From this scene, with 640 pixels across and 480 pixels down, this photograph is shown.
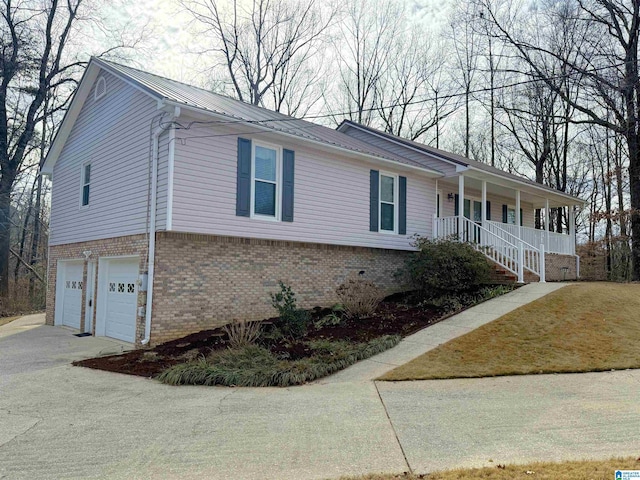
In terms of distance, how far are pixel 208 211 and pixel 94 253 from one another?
15.2ft

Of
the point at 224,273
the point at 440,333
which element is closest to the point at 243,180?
the point at 224,273

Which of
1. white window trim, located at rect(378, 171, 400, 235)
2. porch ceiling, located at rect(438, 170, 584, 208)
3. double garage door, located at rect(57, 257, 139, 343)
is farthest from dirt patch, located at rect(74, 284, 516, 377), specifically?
porch ceiling, located at rect(438, 170, 584, 208)

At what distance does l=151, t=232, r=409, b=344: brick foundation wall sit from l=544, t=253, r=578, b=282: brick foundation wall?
7.34 m

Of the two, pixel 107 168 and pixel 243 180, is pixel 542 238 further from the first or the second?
pixel 107 168

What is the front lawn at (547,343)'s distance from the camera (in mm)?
7555

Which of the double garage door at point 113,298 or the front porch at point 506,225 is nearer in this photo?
the double garage door at point 113,298

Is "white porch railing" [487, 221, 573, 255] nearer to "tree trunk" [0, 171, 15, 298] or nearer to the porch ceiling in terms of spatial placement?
the porch ceiling

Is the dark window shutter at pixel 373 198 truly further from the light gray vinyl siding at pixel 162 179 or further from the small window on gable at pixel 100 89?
the small window on gable at pixel 100 89

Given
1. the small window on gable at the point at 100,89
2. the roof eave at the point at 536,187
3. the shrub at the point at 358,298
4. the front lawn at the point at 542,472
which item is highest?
the small window on gable at the point at 100,89

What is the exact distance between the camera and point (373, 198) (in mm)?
13781

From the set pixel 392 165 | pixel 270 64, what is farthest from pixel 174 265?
pixel 270 64

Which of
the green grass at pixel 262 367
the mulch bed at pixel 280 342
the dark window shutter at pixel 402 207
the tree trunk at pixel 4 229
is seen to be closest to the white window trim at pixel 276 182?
the mulch bed at pixel 280 342

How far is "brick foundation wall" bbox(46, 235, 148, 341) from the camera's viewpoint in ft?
33.6

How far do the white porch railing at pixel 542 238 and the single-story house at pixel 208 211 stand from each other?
847 millimetres
